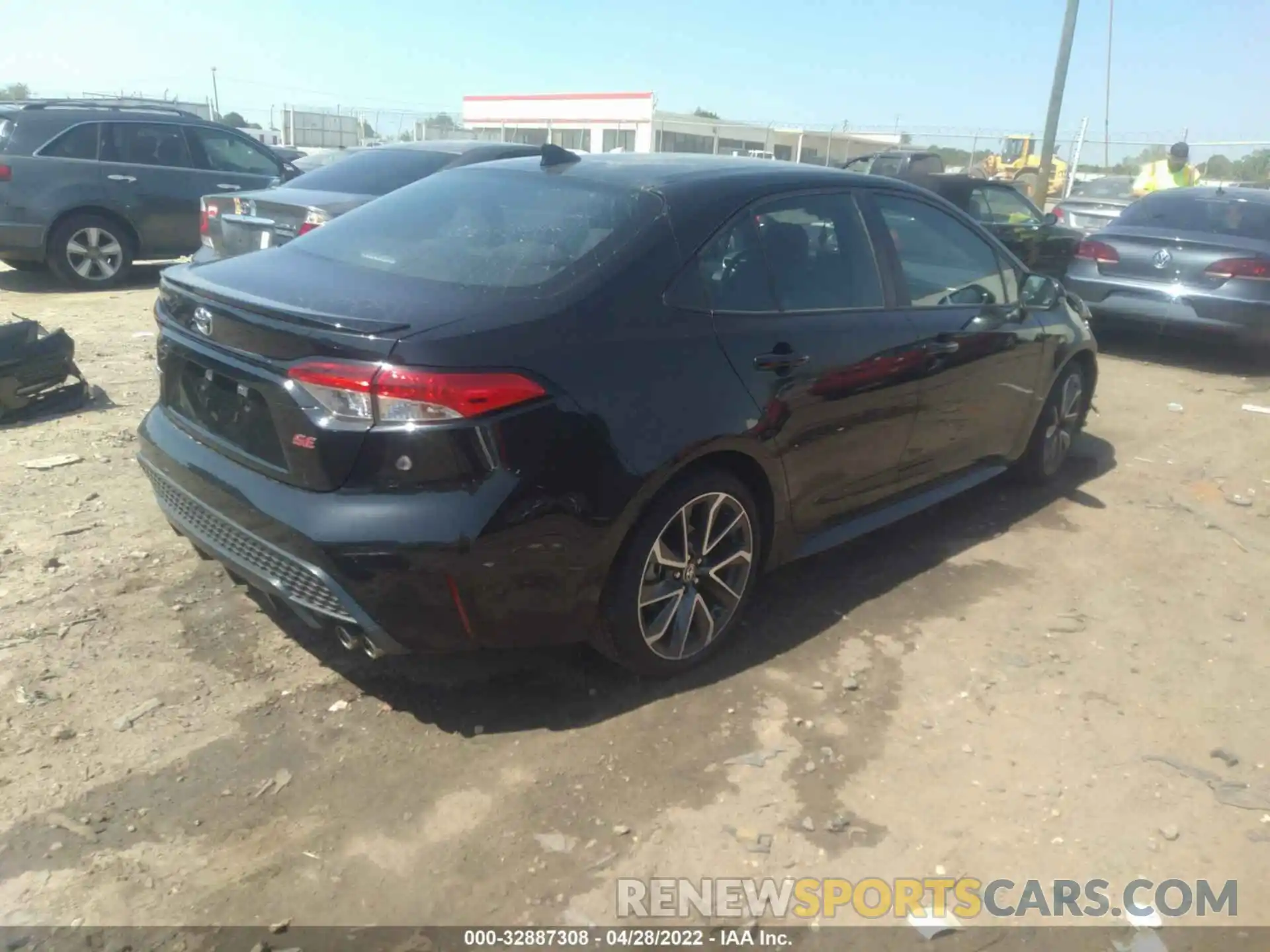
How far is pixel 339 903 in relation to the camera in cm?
246

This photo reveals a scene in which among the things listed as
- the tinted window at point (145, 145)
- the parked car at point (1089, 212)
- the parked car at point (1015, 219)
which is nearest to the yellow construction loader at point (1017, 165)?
the parked car at point (1089, 212)

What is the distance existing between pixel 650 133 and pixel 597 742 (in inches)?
1364

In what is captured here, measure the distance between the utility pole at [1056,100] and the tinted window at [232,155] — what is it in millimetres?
11221

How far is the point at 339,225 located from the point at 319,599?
5.19 feet

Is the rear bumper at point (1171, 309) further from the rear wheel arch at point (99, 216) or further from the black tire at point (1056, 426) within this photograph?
the rear wheel arch at point (99, 216)

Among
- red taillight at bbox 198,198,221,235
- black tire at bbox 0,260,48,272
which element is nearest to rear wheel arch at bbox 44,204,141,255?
black tire at bbox 0,260,48,272

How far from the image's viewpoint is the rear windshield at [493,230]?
3.13 m

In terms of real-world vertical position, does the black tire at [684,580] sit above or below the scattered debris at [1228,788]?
above

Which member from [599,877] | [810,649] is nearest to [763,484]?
[810,649]

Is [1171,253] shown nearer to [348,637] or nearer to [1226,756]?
[1226,756]

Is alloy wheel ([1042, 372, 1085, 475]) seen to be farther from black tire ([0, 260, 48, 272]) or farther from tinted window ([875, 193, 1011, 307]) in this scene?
black tire ([0, 260, 48, 272])

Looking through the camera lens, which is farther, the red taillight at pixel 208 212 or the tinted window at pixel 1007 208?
the tinted window at pixel 1007 208

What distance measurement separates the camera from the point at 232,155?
11.0 metres

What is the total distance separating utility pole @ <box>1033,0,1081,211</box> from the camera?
15.4 m
